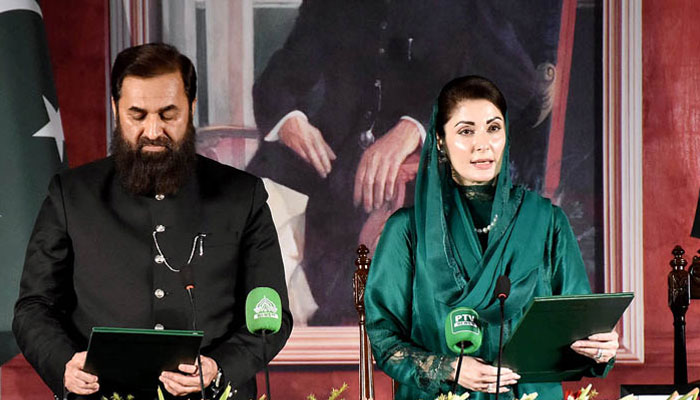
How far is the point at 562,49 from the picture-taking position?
13.7ft

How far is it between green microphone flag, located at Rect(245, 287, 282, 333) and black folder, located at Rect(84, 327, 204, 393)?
0.19 meters

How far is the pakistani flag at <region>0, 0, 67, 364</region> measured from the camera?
358 cm

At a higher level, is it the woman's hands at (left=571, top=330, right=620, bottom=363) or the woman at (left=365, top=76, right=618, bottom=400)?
the woman at (left=365, top=76, right=618, bottom=400)

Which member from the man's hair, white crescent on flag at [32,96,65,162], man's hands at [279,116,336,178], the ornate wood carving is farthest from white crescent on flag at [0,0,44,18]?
the ornate wood carving

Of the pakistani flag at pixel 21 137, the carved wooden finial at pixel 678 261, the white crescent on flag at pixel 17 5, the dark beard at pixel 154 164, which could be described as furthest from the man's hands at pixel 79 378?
the carved wooden finial at pixel 678 261

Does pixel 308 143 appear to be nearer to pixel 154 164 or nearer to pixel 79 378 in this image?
pixel 154 164

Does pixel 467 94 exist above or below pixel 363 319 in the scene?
above

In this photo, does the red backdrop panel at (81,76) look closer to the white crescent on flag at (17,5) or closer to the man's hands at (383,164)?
the white crescent on flag at (17,5)

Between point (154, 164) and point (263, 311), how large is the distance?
879mm

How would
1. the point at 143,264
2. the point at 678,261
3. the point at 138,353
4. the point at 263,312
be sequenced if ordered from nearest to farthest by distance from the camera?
the point at 263,312 < the point at 138,353 < the point at 143,264 < the point at 678,261

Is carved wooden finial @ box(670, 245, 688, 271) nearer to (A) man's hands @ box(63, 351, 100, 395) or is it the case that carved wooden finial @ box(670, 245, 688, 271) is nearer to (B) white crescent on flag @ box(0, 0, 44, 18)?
(A) man's hands @ box(63, 351, 100, 395)

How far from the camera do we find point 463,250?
266 cm

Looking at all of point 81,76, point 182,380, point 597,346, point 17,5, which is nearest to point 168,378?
point 182,380

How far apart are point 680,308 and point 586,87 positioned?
103 centimetres
